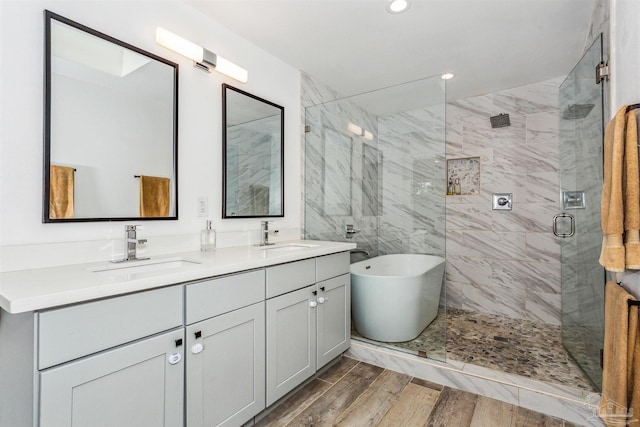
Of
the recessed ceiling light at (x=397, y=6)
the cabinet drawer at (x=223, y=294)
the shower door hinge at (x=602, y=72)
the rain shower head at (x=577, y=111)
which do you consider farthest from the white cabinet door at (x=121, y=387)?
the rain shower head at (x=577, y=111)

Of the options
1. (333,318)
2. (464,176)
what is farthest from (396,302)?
(464,176)

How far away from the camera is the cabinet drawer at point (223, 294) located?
4.23 ft

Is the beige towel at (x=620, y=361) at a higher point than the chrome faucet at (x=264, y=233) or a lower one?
lower

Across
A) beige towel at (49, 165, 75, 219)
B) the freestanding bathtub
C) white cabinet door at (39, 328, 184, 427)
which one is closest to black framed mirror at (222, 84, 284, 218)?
beige towel at (49, 165, 75, 219)

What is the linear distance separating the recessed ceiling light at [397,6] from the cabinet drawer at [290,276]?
1633mm

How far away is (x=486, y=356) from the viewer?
2309 millimetres

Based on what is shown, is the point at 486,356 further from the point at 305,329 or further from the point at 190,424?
the point at 190,424

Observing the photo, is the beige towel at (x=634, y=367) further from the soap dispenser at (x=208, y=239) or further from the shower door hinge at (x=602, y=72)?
the soap dispenser at (x=208, y=239)

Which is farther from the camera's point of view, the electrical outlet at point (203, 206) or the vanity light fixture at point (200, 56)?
the electrical outlet at point (203, 206)

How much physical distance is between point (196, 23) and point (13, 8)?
90 centimetres

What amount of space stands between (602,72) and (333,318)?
2163mm

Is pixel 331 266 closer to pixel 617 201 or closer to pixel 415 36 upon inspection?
pixel 617 201

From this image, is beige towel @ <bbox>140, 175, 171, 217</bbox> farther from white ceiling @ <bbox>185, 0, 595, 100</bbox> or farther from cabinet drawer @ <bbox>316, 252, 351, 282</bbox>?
white ceiling @ <bbox>185, 0, 595, 100</bbox>

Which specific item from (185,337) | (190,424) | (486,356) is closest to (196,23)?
(185,337)
